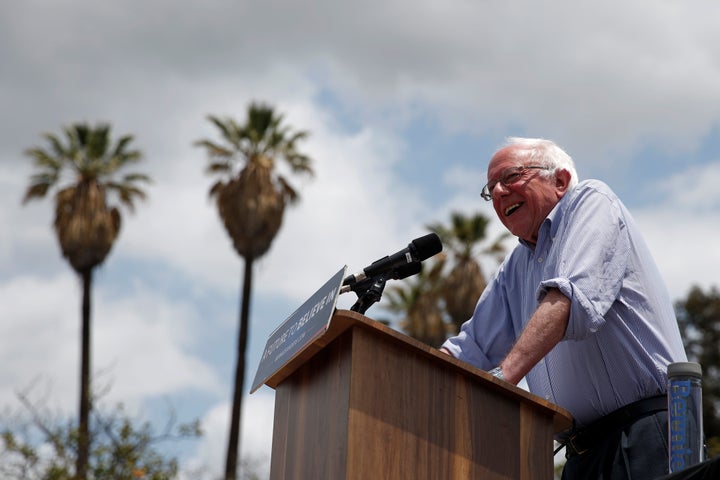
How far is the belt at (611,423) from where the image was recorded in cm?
332

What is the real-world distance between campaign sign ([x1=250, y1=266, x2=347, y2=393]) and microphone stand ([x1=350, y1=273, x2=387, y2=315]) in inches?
7.8

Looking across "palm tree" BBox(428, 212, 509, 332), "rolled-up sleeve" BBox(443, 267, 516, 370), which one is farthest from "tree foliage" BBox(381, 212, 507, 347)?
"rolled-up sleeve" BBox(443, 267, 516, 370)

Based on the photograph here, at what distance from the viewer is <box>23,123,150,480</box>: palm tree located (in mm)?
25766

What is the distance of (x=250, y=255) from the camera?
25.3 m

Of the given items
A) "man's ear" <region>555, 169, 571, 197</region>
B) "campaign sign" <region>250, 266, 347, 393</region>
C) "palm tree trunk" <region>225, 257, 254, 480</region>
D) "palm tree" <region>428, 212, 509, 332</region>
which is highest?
"palm tree" <region>428, 212, 509, 332</region>

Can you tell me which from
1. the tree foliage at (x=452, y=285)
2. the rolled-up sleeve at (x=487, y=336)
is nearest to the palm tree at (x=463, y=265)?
the tree foliage at (x=452, y=285)

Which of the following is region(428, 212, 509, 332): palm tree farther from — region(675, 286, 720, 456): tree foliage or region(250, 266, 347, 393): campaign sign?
region(250, 266, 347, 393): campaign sign

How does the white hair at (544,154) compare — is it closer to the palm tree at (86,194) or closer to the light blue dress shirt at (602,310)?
the light blue dress shirt at (602,310)

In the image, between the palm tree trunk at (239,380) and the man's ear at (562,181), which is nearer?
the man's ear at (562,181)

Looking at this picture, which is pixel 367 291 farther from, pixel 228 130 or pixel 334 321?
pixel 228 130

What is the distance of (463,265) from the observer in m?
29.8

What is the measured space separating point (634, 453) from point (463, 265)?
26545 mm

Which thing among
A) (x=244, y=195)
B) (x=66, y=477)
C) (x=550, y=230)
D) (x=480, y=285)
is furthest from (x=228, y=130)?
(x=550, y=230)

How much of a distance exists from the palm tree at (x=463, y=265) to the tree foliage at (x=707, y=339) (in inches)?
216
